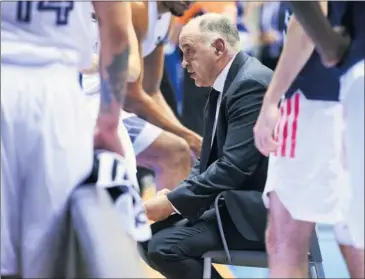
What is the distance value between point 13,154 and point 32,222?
16cm

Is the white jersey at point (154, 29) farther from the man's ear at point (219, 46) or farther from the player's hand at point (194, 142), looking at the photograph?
the man's ear at point (219, 46)

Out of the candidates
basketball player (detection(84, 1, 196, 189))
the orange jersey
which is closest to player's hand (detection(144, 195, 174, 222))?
basketball player (detection(84, 1, 196, 189))

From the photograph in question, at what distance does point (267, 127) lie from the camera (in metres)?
2.02

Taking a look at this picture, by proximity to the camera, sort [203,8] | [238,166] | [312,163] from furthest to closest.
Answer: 1. [203,8]
2. [238,166]
3. [312,163]

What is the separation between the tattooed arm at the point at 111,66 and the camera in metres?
1.99

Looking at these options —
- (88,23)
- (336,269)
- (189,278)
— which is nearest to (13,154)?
(88,23)

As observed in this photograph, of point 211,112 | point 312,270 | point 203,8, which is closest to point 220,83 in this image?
point 211,112

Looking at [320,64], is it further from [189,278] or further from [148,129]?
[148,129]

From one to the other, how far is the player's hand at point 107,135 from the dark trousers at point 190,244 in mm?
858

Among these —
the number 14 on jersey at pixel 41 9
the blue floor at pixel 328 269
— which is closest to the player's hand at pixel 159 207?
the number 14 on jersey at pixel 41 9

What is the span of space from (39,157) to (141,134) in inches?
69.3

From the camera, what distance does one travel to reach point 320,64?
1986 millimetres

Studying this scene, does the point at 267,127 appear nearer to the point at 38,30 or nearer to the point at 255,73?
the point at 38,30

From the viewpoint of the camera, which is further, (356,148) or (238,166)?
(238,166)
